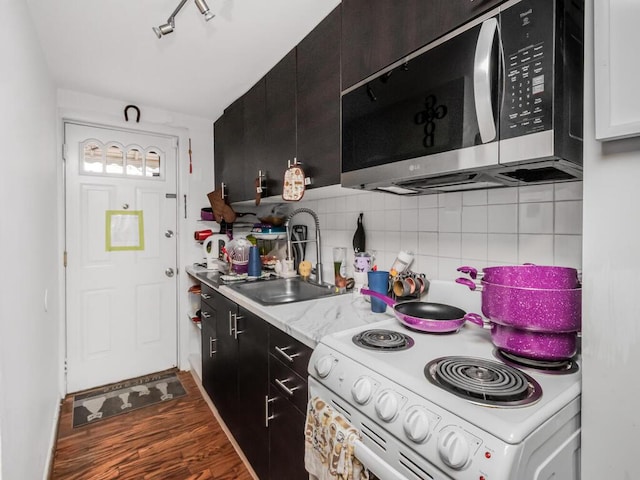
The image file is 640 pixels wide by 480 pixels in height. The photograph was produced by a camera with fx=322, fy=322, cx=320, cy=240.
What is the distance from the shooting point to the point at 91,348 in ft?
8.25

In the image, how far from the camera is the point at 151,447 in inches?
73.3

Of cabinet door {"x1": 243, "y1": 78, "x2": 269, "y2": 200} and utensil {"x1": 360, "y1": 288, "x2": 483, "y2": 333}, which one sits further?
cabinet door {"x1": 243, "y1": 78, "x2": 269, "y2": 200}

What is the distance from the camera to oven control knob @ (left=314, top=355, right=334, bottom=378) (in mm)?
932

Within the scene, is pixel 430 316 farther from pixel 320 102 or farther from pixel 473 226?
pixel 320 102

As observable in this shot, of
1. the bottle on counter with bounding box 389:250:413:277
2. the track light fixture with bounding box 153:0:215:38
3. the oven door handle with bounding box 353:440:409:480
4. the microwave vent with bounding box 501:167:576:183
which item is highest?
the track light fixture with bounding box 153:0:215:38

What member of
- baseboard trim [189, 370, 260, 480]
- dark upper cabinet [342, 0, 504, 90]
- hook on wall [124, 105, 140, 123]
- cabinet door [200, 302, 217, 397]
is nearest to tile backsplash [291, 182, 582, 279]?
dark upper cabinet [342, 0, 504, 90]

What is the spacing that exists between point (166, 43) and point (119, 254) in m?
1.67

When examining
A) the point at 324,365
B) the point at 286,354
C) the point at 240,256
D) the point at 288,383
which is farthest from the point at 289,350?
the point at 240,256

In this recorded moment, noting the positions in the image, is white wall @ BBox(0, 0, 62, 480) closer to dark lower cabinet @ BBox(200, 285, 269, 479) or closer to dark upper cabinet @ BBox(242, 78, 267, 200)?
dark lower cabinet @ BBox(200, 285, 269, 479)

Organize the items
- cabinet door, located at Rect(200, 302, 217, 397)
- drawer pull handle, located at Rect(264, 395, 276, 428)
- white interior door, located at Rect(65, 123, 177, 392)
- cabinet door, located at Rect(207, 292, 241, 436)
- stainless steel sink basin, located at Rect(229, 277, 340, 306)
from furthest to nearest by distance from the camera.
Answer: white interior door, located at Rect(65, 123, 177, 392), cabinet door, located at Rect(200, 302, 217, 397), stainless steel sink basin, located at Rect(229, 277, 340, 306), cabinet door, located at Rect(207, 292, 241, 436), drawer pull handle, located at Rect(264, 395, 276, 428)

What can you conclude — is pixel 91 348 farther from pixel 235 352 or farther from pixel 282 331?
pixel 282 331

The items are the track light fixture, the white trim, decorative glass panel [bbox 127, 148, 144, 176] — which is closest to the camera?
the white trim

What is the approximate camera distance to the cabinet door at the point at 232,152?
234 cm

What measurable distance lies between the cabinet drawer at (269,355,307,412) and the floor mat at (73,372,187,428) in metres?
1.51
